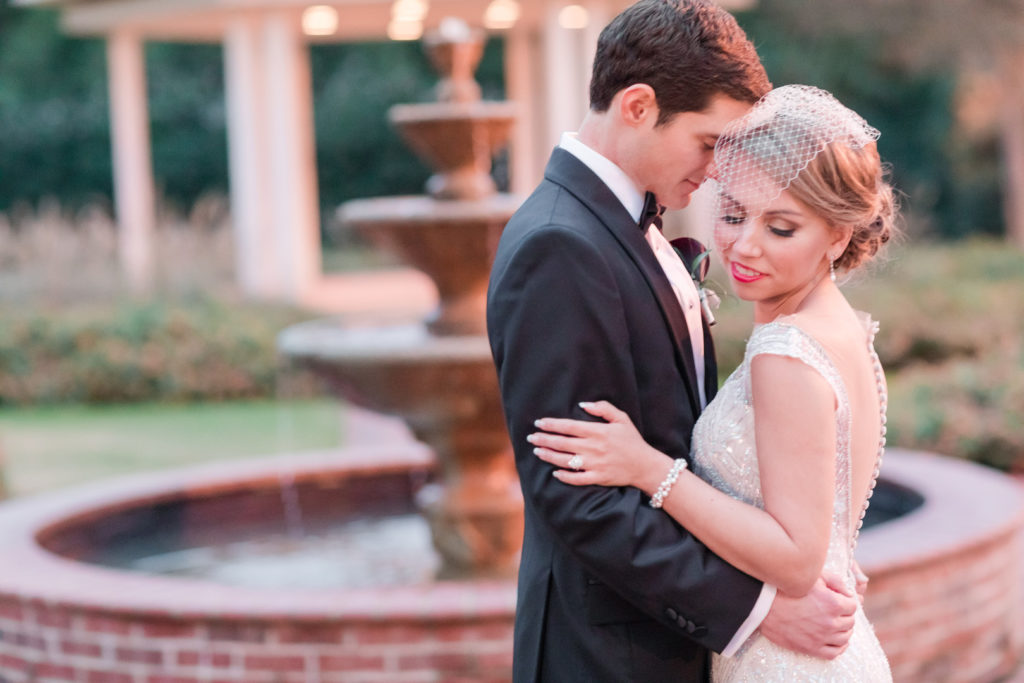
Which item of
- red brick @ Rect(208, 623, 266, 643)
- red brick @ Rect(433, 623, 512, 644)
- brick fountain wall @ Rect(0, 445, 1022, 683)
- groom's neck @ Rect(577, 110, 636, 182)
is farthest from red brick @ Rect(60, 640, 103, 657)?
groom's neck @ Rect(577, 110, 636, 182)

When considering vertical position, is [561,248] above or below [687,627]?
above

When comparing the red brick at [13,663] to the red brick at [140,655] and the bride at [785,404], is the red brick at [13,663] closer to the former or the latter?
the red brick at [140,655]

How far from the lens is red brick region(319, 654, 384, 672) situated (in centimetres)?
421

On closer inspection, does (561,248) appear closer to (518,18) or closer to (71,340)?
(71,340)

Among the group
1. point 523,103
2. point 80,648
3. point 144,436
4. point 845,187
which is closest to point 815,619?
point 845,187

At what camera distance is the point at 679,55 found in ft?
7.04

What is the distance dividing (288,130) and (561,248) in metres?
14.6

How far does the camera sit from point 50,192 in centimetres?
2766

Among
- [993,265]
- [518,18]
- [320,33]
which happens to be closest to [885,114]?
[993,265]

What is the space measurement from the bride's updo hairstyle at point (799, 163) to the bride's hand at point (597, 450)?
433mm

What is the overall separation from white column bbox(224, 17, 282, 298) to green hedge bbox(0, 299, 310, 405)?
2.24 metres

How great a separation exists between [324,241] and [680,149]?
95.9 ft

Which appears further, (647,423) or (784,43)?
(784,43)

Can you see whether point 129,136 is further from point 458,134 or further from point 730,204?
point 730,204
